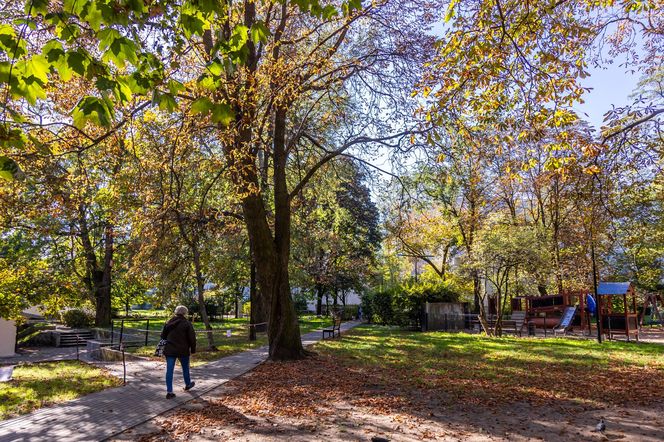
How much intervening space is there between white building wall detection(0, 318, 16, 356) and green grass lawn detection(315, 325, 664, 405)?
39.4ft

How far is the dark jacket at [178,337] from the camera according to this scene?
8765 mm

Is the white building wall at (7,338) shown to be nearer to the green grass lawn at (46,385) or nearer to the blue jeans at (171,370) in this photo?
the green grass lawn at (46,385)

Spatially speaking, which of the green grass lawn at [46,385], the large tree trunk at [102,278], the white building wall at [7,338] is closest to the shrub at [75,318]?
the large tree trunk at [102,278]

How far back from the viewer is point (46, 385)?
1026 centimetres

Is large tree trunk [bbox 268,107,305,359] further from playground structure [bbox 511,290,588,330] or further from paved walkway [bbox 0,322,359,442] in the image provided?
playground structure [bbox 511,290,588,330]

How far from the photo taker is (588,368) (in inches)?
437

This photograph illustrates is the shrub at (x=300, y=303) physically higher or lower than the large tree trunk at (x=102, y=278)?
lower

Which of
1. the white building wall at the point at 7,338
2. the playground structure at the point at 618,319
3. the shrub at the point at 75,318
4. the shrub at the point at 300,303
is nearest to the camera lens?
the white building wall at the point at 7,338

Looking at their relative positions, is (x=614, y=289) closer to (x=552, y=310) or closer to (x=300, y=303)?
(x=552, y=310)

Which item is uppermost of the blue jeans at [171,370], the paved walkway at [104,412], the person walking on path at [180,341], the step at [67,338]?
the person walking on path at [180,341]

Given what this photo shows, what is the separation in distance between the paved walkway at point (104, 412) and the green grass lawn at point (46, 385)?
1.66 ft

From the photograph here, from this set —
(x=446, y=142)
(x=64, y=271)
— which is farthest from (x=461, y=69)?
(x=64, y=271)

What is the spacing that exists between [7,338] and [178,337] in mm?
13434

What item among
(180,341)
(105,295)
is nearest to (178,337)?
(180,341)
